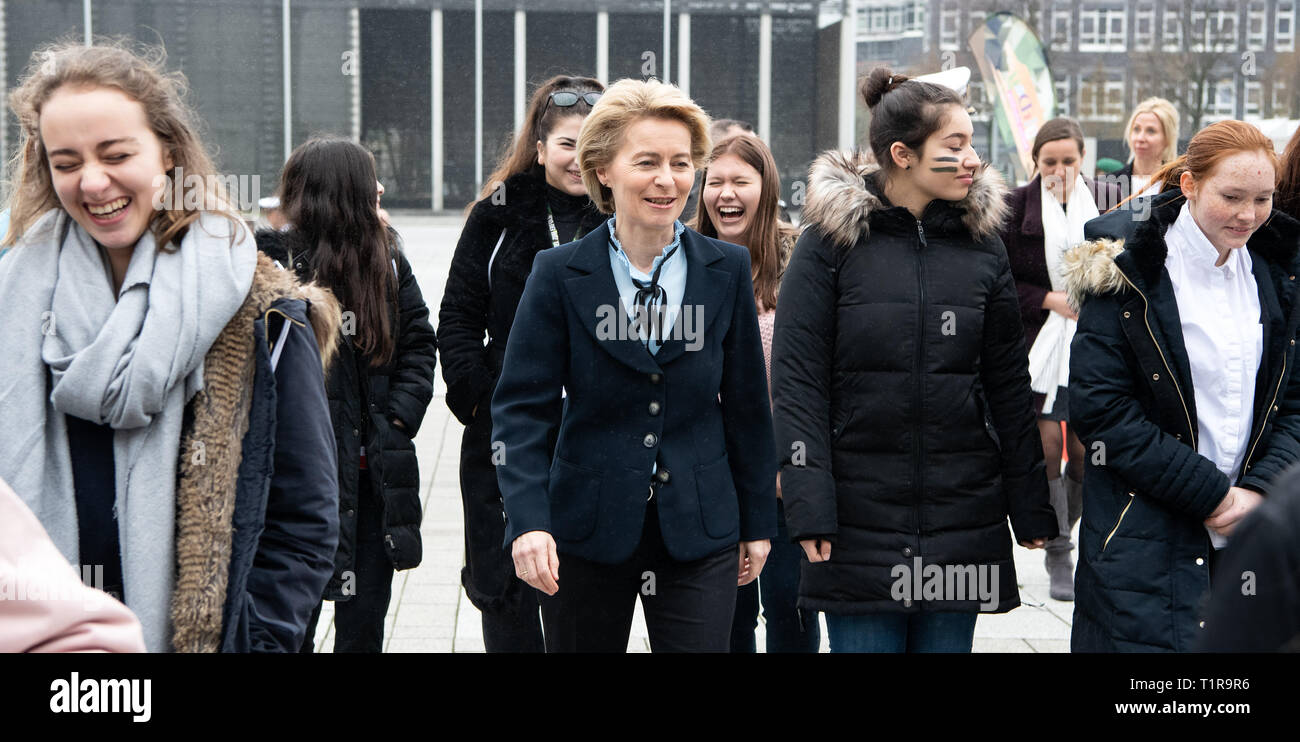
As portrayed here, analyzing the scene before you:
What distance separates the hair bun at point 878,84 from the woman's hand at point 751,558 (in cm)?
136

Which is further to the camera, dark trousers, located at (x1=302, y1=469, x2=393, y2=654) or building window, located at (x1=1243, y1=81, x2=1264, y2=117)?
building window, located at (x1=1243, y1=81, x2=1264, y2=117)

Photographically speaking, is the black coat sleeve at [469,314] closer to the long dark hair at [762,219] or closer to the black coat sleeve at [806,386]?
the long dark hair at [762,219]

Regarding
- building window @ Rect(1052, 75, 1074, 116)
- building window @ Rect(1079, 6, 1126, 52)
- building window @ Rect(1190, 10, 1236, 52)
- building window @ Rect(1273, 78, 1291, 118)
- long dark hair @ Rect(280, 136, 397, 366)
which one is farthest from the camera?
building window @ Rect(1079, 6, 1126, 52)

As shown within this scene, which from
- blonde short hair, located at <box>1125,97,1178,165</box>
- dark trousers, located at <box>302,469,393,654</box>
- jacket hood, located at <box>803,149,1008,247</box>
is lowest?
dark trousers, located at <box>302,469,393,654</box>

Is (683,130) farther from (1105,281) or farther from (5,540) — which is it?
(5,540)

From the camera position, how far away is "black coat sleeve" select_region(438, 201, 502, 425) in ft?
15.2

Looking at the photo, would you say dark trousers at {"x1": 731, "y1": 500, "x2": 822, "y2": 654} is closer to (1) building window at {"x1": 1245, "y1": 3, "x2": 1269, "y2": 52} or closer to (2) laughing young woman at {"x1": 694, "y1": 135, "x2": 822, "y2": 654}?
(2) laughing young woman at {"x1": 694, "y1": 135, "x2": 822, "y2": 654}

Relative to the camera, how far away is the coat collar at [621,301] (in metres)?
3.31

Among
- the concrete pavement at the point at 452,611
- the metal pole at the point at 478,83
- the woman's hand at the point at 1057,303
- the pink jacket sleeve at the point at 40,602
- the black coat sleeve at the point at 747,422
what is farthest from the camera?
the metal pole at the point at 478,83

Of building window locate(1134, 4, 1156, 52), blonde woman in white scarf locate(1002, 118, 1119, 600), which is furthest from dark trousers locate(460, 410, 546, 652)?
building window locate(1134, 4, 1156, 52)

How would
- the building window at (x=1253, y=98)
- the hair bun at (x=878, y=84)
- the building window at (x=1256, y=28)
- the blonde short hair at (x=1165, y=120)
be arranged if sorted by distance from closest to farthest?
the hair bun at (x=878, y=84), the blonde short hair at (x=1165, y=120), the building window at (x=1256, y=28), the building window at (x=1253, y=98)

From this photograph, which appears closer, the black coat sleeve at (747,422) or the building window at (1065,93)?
the black coat sleeve at (747,422)

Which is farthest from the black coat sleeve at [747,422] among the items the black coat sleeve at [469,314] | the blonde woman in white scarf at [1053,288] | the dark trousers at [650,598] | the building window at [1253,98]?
the building window at [1253,98]

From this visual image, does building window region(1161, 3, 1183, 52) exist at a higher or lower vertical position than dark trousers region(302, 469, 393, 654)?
higher
